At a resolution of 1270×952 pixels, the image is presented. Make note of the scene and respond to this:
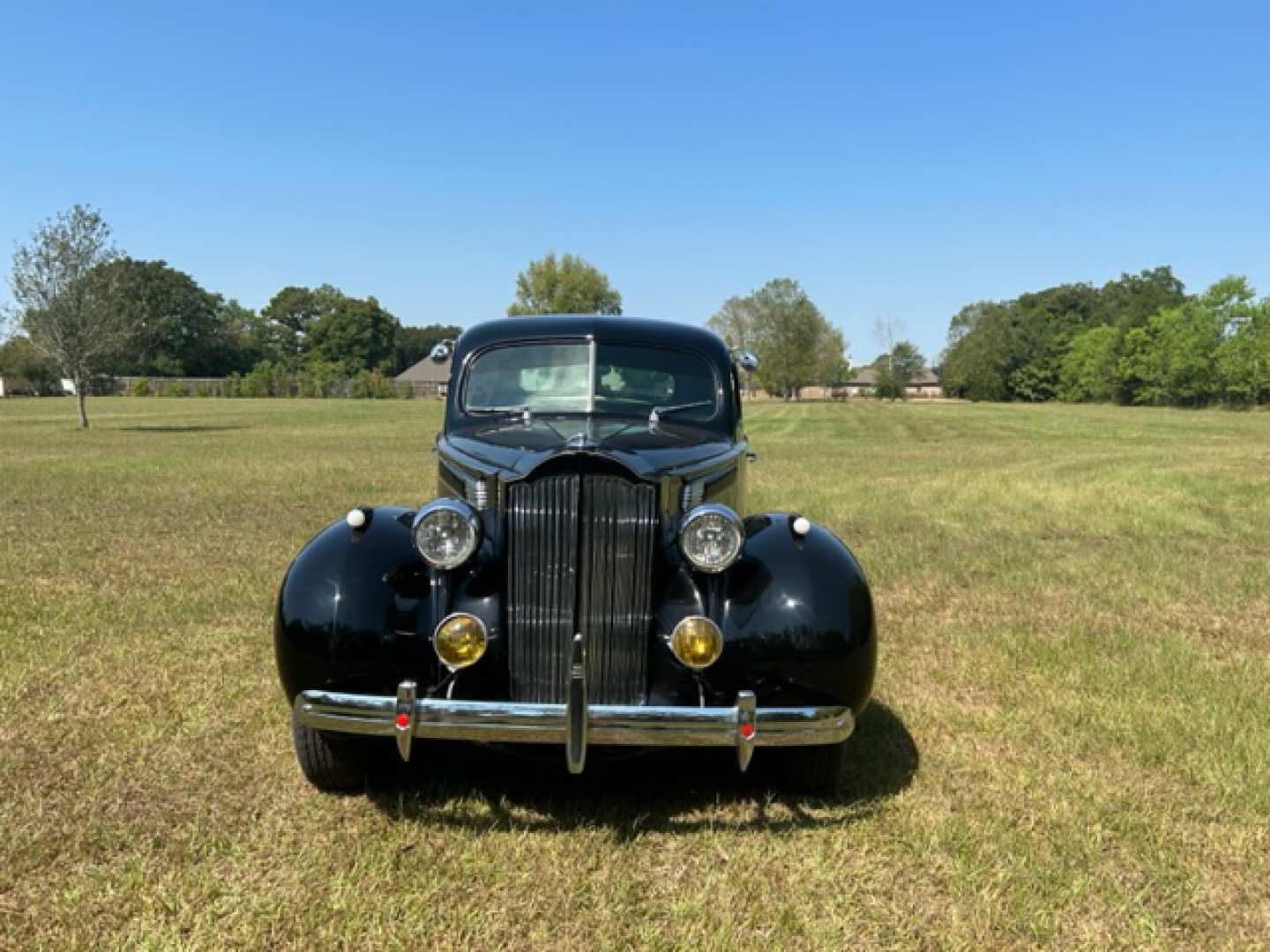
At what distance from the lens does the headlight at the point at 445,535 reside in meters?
2.94

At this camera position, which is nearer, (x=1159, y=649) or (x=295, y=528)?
(x=1159, y=649)

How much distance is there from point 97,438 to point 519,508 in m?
24.9

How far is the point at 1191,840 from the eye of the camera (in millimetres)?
3037

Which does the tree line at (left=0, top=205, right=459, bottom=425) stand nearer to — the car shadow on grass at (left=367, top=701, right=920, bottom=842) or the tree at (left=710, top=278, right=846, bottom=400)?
the tree at (left=710, top=278, right=846, bottom=400)

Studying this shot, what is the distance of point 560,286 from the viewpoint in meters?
69.6

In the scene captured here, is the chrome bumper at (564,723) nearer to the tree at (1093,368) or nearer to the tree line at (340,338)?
the tree line at (340,338)

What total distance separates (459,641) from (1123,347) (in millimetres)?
76011

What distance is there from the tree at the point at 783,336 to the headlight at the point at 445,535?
84072 millimetres

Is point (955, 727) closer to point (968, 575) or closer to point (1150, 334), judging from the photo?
point (968, 575)

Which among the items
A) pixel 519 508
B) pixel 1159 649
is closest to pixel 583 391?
pixel 519 508

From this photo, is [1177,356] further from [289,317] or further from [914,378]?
[289,317]

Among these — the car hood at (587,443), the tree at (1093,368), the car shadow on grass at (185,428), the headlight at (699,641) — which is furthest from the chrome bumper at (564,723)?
the tree at (1093,368)

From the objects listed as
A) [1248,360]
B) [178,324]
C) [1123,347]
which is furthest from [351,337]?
[1248,360]

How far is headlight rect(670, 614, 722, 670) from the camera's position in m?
2.86
